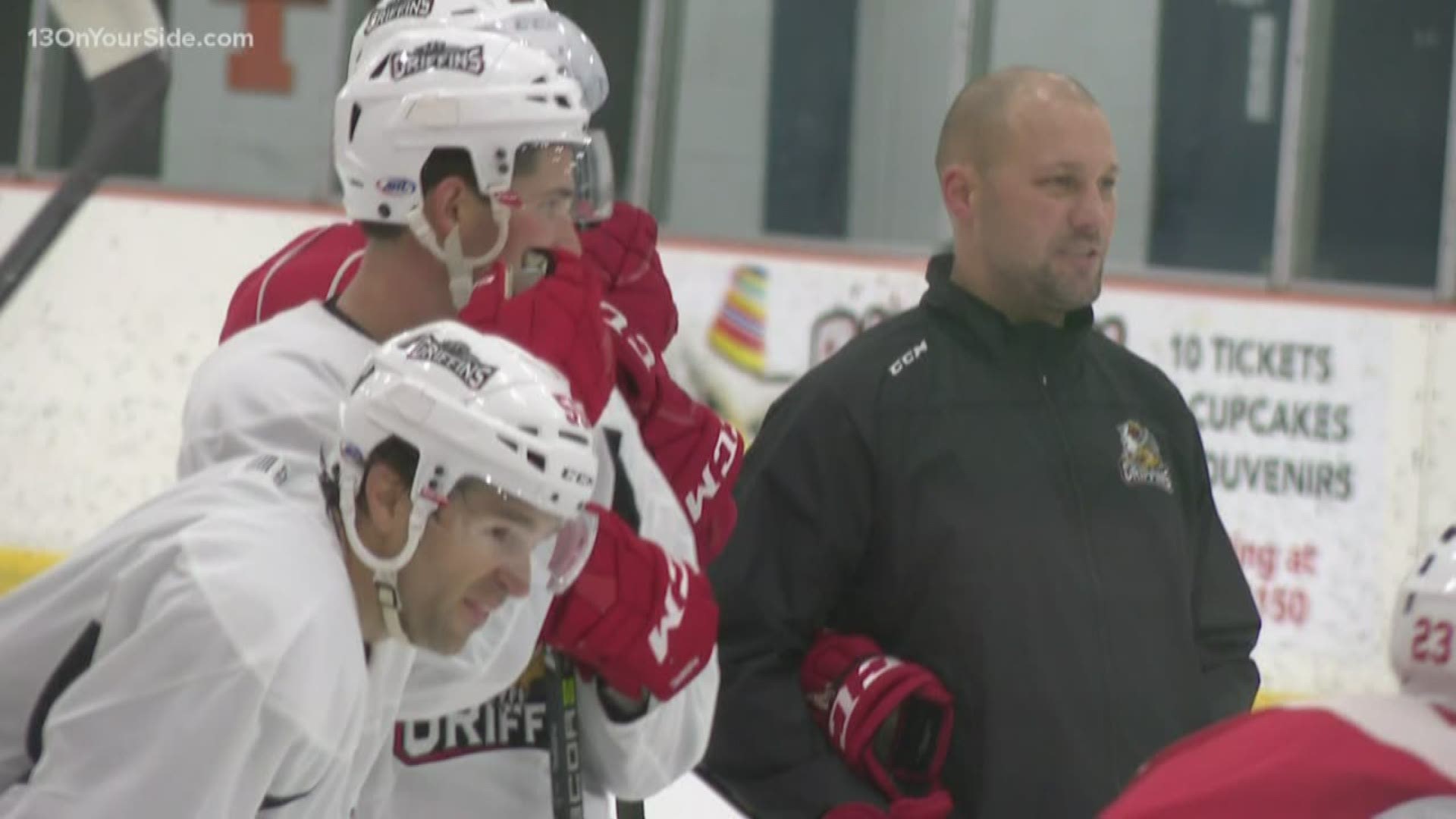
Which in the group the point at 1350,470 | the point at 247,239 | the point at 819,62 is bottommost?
the point at 1350,470

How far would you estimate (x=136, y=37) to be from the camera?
2.32 meters

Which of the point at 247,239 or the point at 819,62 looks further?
the point at 819,62

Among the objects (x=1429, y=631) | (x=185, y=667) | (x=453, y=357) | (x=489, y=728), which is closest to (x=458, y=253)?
(x=453, y=357)

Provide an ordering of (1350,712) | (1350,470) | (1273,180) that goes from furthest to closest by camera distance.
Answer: (1273,180) < (1350,470) < (1350,712)

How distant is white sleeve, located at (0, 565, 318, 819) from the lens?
4.34 ft

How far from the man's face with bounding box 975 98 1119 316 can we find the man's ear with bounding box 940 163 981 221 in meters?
0.01

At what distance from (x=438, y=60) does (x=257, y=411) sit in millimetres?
354

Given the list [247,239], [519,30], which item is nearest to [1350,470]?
[247,239]

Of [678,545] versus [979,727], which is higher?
[678,545]

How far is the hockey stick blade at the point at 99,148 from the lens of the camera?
2217 mm

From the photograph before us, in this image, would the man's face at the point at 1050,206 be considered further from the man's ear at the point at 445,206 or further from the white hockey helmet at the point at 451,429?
the white hockey helmet at the point at 451,429

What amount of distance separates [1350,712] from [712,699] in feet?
2.73

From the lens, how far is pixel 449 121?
179 cm

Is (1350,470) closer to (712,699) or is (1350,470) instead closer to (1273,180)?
(1273,180)
